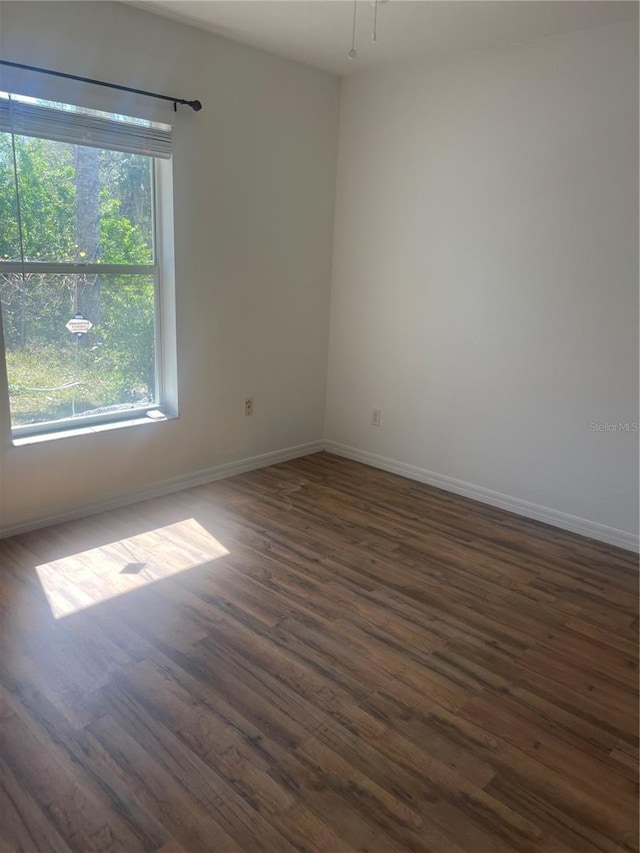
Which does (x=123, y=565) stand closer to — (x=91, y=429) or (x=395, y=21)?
(x=91, y=429)

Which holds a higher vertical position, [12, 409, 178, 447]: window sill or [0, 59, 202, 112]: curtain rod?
[0, 59, 202, 112]: curtain rod

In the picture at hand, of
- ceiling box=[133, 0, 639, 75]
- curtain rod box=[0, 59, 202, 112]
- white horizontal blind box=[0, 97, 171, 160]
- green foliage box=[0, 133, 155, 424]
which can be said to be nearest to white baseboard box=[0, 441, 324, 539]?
green foliage box=[0, 133, 155, 424]

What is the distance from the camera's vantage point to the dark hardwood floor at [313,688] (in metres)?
1.62

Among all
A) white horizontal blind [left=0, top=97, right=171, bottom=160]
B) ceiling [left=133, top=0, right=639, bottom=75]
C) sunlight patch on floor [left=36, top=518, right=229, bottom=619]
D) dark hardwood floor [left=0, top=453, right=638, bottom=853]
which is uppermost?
ceiling [left=133, top=0, right=639, bottom=75]

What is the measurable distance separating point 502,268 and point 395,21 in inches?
53.7

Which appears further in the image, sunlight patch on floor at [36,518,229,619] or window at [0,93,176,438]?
window at [0,93,176,438]

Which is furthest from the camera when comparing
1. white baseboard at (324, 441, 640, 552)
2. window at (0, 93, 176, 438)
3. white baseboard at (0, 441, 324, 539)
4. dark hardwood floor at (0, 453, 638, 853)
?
white baseboard at (324, 441, 640, 552)

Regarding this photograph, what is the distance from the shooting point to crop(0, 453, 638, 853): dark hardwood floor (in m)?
1.62

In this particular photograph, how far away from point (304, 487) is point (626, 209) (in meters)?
2.34

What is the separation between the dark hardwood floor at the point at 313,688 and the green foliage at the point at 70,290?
2.34 ft

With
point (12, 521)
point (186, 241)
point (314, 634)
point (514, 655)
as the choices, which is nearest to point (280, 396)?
point (186, 241)

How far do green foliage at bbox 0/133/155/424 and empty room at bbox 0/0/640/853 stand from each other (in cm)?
2

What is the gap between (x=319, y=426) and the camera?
464 cm

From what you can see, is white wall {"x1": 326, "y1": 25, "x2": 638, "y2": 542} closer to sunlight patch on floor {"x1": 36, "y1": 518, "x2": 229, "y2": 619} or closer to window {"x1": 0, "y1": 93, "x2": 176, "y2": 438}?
window {"x1": 0, "y1": 93, "x2": 176, "y2": 438}
